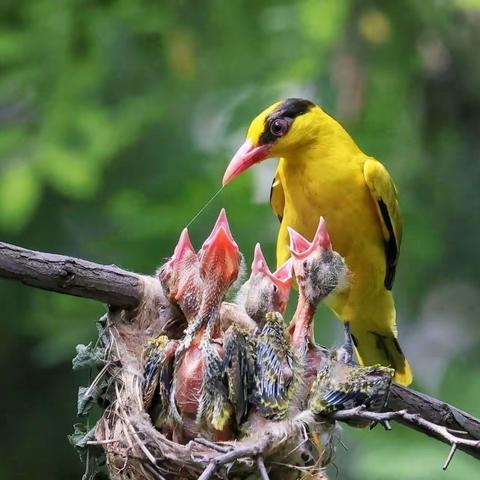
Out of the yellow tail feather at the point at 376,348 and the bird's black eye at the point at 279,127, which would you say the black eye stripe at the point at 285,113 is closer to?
the bird's black eye at the point at 279,127

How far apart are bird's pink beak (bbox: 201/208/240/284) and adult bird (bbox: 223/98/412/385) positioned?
3.44 ft

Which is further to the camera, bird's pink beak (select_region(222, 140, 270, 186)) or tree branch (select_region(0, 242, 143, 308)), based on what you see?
bird's pink beak (select_region(222, 140, 270, 186))

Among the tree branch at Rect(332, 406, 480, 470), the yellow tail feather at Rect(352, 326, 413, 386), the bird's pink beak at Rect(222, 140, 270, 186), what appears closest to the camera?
the tree branch at Rect(332, 406, 480, 470)

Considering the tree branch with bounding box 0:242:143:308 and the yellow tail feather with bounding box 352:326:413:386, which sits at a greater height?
the tree branch with bounding box 0:242:143:308

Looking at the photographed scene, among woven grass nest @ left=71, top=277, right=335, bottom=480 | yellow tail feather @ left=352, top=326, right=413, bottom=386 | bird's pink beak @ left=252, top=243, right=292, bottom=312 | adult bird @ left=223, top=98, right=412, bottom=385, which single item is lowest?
woven grass nest @ left=71, top=277, right=335, bottom=480

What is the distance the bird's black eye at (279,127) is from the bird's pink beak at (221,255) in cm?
118

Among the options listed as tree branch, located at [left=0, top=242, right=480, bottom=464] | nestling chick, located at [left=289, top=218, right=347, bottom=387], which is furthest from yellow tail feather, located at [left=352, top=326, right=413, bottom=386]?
nestling chick, located at [left=289, top=218, right=347, bottom=387]

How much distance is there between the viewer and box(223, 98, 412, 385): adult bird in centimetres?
436

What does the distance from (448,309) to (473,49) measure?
5.15 ft

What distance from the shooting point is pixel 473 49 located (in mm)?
7023

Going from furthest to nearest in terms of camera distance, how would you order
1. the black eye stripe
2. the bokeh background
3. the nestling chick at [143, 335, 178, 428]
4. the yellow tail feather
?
the bokeh background → the yellow tail feather → the black eye stripe → the nestling chick at [143, 335, 178, 428]

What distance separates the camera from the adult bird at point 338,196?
4.36 meters

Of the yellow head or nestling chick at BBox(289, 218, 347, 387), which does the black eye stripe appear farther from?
nestling chick at BBox(289, 218, 347, 387)

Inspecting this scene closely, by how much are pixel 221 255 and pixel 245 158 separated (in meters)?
1.02
